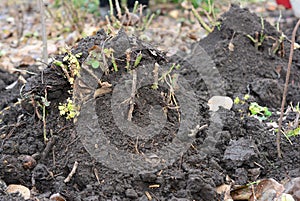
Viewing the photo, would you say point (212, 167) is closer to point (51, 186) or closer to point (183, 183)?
point (183, 183)

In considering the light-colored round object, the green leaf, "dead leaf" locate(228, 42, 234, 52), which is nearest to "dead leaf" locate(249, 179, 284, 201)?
the light-colored round object

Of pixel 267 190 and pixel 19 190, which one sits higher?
pixel 19 190

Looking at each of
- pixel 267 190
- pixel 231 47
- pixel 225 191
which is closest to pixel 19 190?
pixel 225 191

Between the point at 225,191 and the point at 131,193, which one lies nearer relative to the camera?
the point at 131,193

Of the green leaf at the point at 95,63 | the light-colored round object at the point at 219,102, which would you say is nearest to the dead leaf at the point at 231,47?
the light-colored round object at the point at 219,102

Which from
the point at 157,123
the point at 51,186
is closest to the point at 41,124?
the point at 51,186

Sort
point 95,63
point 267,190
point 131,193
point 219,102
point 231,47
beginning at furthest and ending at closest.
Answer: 1. point 231,47
2. point 219,102
3. point 95,63
4. point 267,190
5. point 131,193

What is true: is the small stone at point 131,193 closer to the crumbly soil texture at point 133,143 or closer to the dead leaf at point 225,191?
the crumbly soil texture at point 133,143

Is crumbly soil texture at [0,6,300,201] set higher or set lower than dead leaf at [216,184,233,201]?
higher

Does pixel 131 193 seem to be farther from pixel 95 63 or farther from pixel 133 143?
pixel 95 63

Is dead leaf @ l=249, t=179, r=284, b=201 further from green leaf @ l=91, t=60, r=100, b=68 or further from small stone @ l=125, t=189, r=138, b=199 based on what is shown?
green leaf @ l=91, t=60, r=100, b=68

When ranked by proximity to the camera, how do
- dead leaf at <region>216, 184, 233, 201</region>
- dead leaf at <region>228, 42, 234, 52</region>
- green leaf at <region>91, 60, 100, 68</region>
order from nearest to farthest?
dead leaf at <region>216, 184, 233, 201</region>
green leaf at <region>91, 60, 100, 68</region>
dead leaf at <region>228, 42, 234, 52</region>

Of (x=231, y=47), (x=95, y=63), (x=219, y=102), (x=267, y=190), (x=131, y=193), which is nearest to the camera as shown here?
(x=131, y=193)

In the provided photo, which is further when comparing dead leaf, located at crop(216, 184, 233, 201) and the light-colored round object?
the light-colored round object
